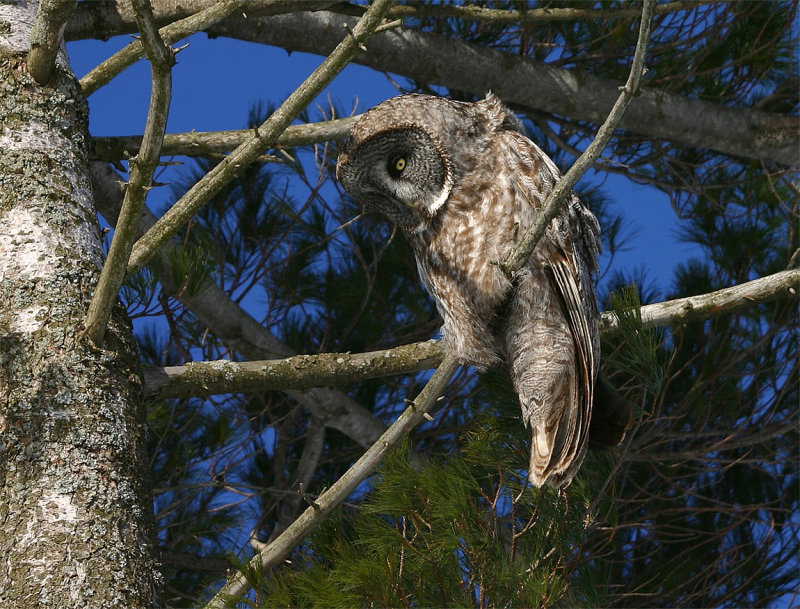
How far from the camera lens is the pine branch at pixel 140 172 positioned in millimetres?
1264

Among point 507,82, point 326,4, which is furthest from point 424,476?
point 507,82

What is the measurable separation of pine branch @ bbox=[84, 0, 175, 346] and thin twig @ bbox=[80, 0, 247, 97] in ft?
1.53

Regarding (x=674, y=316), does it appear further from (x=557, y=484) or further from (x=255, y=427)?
(x=255, y=427)

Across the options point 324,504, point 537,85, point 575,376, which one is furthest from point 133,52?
point 537,85

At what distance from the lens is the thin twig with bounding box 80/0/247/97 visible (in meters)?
1.80

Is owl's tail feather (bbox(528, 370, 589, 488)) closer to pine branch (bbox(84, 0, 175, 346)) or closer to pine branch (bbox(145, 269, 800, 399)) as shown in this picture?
pine branch (bbox(145, 269, 800, 399))

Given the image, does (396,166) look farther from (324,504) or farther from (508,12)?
(508,12)

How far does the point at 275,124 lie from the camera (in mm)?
1518

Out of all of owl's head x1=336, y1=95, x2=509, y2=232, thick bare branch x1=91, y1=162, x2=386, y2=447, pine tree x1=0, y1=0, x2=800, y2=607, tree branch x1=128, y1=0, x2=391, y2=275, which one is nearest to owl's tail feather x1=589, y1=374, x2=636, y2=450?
pine tree x1=0, y1=0, x2=800, y2=607

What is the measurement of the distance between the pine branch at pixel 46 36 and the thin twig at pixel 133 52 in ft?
0.37

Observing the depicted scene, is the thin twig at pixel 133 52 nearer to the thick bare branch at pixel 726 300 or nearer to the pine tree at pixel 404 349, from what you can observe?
the pine tree at pixel 404 349

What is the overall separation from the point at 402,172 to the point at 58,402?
0.90 m

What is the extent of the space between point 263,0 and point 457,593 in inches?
52.1

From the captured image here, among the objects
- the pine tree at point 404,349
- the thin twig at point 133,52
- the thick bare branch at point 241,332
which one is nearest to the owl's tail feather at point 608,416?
the pine tree at point 404,349
